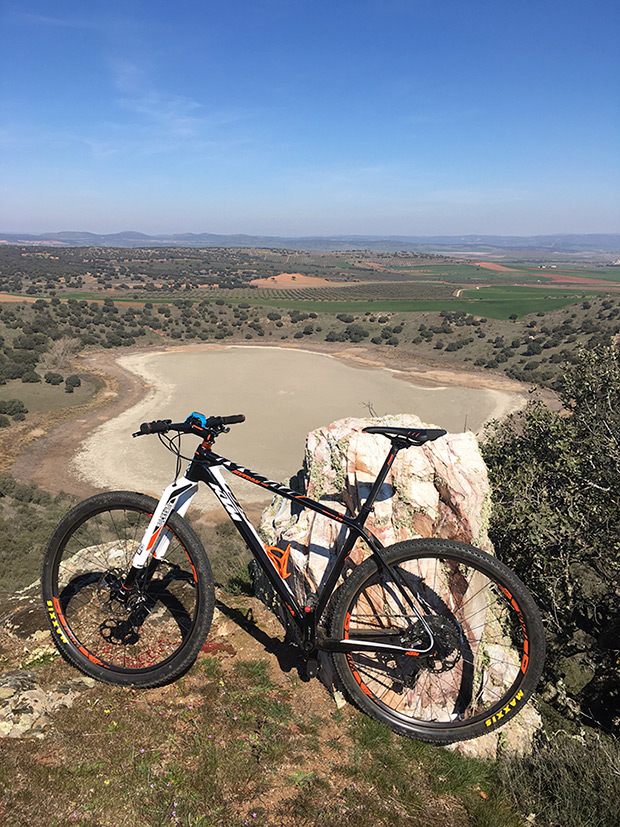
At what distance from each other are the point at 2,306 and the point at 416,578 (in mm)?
68933

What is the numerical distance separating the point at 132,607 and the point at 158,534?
740mm

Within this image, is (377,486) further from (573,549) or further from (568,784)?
(573,549)

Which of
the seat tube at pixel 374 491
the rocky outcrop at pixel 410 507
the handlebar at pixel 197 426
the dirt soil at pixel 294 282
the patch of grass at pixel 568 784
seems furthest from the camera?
the dirt soil at pixel 294 282

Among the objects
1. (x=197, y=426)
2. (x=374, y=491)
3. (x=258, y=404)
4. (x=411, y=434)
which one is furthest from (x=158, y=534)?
(x=258, y=404)

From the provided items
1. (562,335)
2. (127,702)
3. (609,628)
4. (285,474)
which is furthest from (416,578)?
(562,335)

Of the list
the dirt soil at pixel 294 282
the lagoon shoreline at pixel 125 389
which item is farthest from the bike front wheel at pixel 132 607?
the dirt soil at pixel 294 282

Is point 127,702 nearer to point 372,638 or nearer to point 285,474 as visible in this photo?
point 372,638

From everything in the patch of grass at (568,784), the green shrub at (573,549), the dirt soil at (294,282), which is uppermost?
the dirt soil at (294,282)

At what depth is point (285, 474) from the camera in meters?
22.7

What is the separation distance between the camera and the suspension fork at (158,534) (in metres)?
3.46

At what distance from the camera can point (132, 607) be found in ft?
12.1

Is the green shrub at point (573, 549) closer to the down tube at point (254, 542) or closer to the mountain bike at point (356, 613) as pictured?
the mountain bike at point (356, 613)

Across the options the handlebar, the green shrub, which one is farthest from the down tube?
the green shrub

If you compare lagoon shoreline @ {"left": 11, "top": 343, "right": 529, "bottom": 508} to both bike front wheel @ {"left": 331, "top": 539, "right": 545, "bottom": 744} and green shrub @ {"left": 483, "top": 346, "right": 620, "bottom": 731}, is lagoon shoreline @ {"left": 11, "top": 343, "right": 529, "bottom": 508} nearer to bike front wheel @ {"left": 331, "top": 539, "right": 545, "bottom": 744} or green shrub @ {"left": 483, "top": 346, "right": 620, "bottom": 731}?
green shrub @ {"left": 483, "top": 346, "right": 620, "bottom": 731}
